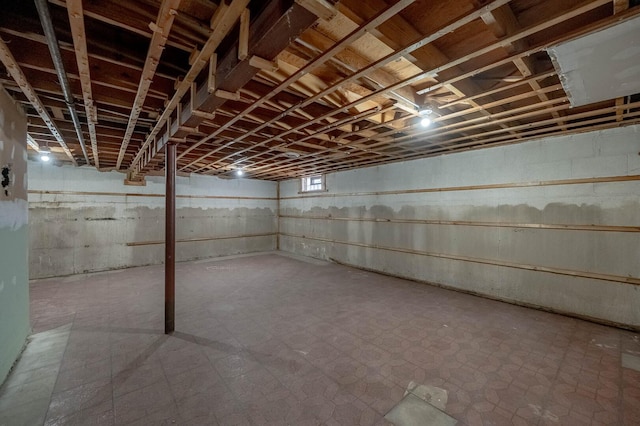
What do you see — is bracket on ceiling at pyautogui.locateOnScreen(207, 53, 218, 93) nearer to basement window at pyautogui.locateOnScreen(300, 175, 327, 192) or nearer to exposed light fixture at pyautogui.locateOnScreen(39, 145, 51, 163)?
exposed light fixture at pyautogui.locateOnScreen(39, 145, 51, 163)

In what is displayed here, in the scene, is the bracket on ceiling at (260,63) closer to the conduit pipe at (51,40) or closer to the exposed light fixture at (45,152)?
the conduit pipe at (51,40)

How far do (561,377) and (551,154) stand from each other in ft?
9.72

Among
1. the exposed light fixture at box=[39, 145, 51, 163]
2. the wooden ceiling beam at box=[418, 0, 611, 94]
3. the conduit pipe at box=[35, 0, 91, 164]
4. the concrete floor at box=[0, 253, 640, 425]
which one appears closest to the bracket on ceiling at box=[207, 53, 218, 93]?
the conduit pipe at box=[35, 0, 91, 164]

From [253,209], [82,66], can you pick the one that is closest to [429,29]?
[82,66]

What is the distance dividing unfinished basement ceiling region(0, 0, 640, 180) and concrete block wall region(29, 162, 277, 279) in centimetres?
284

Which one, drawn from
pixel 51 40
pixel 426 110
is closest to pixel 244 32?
pixel 51 40

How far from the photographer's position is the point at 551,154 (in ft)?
12.4

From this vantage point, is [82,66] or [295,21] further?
[82,66]

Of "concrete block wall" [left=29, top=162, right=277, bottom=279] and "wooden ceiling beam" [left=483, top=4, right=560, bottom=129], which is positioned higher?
"wooden ceiling beam" [left=483, top=4, right=560, bottom=129]

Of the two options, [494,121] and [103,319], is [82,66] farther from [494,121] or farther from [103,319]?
[494,121]

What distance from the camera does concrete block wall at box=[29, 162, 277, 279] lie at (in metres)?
5.52

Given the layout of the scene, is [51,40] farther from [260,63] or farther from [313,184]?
[313,184]

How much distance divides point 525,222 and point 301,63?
4.03m

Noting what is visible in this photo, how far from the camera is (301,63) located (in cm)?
200
